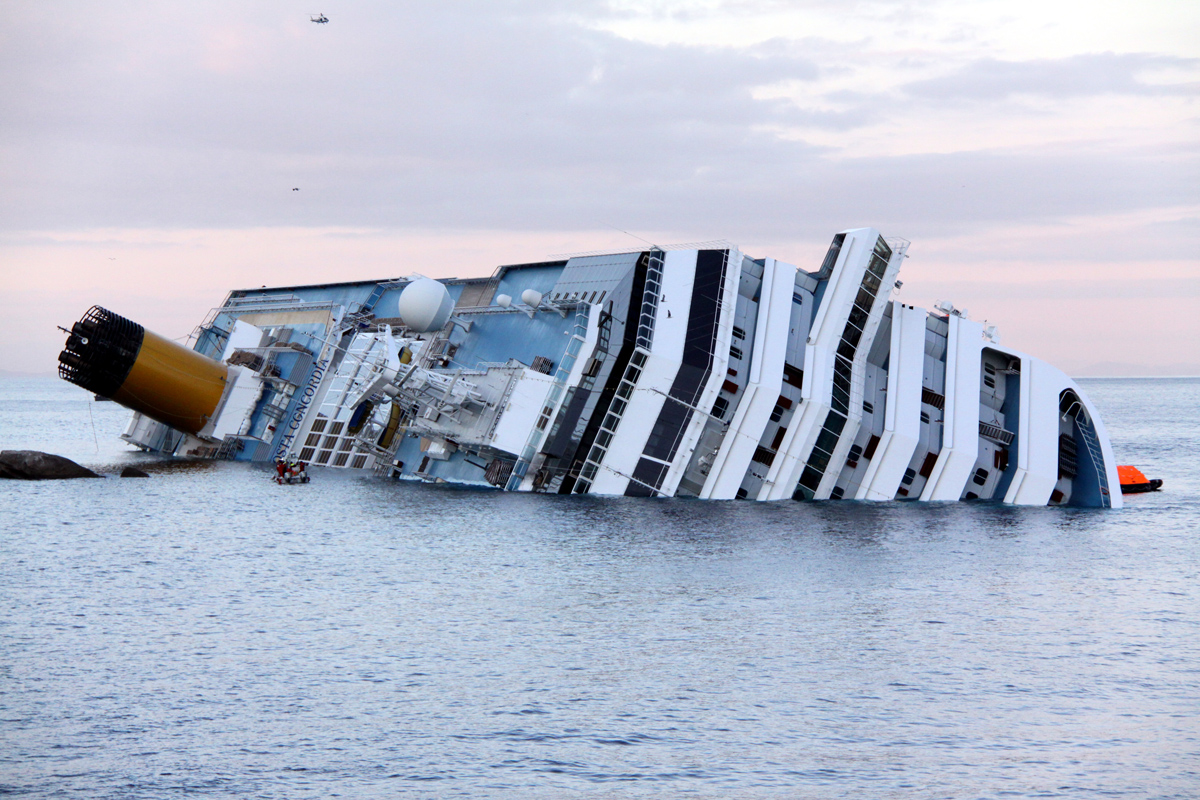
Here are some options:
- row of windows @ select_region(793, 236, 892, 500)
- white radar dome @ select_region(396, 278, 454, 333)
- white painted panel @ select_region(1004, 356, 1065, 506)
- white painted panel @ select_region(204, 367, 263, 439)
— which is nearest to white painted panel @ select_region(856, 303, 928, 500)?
row of windows @ select_region(793, 236, 892, 500)

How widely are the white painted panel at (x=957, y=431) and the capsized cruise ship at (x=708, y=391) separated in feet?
0.29

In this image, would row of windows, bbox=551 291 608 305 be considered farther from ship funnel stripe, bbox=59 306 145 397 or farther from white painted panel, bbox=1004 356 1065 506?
ship funnel stripe, bbox=59 306 145 397

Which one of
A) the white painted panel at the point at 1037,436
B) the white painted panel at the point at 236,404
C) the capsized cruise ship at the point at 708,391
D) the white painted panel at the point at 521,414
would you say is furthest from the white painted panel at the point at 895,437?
the white painted panel at the point at 236,404

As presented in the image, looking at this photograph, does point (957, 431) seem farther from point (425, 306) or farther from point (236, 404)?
point (236, 404)

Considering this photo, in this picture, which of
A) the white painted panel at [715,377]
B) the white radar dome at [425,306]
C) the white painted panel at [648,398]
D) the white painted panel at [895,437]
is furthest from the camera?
the white radar dome at [425,306]

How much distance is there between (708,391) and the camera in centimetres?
5619

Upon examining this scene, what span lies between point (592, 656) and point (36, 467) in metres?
51.7

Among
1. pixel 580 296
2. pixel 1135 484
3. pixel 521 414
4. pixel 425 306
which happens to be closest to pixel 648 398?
pixel 521 414

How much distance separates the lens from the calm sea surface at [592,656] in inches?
915

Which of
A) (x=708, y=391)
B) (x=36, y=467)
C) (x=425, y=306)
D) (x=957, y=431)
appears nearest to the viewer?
(x=708, y=391)

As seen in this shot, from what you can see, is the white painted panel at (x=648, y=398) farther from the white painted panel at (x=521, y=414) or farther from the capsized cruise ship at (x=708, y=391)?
the white painted panel at (x=521, y=414)

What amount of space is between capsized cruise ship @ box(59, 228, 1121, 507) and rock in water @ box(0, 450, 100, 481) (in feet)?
20.6

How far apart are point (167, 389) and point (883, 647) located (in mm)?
54072

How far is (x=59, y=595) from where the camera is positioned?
122 ft
